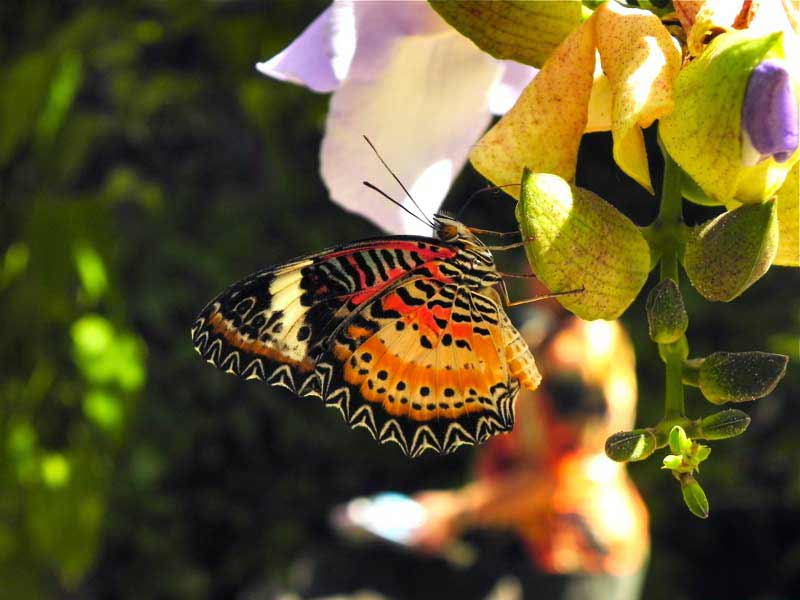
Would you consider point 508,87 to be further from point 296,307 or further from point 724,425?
point 724,425

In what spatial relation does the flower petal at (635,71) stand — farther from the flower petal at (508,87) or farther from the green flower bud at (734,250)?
the flower petal at (508,87)

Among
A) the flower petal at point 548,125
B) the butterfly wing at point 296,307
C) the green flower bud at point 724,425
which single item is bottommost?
the butterfly wing at point 296,307

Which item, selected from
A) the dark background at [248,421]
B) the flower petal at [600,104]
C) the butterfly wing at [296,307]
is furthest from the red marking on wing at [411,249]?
the dark background at [248,421]

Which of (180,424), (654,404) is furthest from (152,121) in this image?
(654,404)

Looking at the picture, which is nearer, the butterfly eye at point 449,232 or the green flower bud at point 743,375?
the green flower bud at point 743,375

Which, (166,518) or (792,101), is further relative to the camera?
(166,518)

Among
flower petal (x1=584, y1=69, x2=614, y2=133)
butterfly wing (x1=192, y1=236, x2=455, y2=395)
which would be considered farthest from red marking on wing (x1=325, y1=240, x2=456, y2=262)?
flower petal (x1=584, y1=69, x2=614, y2=133)

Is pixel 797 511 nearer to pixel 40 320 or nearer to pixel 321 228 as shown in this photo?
pixel 321 228
